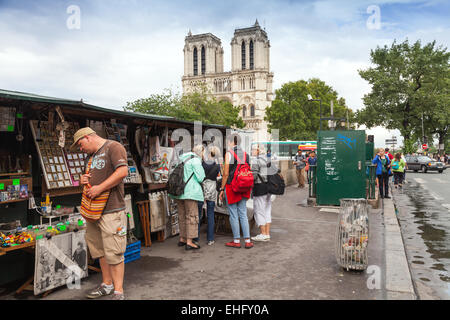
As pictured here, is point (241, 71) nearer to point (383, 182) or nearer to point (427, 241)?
point (383, 182)

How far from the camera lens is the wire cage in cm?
504

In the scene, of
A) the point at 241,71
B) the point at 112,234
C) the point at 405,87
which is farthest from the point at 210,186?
the point at 241,71

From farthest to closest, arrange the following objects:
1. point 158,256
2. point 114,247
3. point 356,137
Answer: point 356,137 → point 158,256 → point 114,247

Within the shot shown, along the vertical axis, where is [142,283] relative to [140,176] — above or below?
below

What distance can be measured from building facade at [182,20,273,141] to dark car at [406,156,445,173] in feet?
203

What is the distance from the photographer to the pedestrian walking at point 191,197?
6.16 m

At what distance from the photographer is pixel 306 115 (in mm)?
57969

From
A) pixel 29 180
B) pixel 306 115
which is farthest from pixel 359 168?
pixel 306 115

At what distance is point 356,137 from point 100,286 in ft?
25.8

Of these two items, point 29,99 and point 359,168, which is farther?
point 359,168

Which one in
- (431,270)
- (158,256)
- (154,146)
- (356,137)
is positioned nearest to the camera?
(431,270)

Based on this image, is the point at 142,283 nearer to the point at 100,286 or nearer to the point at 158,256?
the point at 100,286

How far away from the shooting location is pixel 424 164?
101 ft

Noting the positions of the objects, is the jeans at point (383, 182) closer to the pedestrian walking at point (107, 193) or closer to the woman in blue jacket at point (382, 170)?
the woman in blue jacket at point (382, 170)
